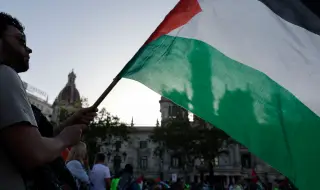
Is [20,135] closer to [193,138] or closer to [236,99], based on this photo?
[236,99]

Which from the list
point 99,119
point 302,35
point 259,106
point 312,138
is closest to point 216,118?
point 259,106

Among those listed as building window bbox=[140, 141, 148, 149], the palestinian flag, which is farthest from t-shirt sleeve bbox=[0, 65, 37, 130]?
building window bbox=[140, 141, 148, 149]

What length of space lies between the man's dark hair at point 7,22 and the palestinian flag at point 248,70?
92 centimetres

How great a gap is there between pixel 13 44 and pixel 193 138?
36011mm

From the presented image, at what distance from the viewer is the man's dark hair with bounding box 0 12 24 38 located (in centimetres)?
157

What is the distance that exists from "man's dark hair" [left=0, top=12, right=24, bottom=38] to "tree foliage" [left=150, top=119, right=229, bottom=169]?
3540cm

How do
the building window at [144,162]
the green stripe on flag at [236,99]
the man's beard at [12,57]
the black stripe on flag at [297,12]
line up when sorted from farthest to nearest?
the building window at [144,162]
the black stripe on flag at [297,12]
the green stripe on flag at [236,99]
the man's beard at [12,57]

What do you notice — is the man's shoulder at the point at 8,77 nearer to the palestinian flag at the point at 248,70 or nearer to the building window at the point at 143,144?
the palestinian flag at the point at 248,70

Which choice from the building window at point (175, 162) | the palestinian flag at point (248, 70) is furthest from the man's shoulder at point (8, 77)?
the building window at point (175, 162)

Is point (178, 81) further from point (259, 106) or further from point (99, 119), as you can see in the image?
point (99, 119)

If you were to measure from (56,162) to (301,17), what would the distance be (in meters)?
2.21

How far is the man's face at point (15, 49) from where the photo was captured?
1522 millimetres

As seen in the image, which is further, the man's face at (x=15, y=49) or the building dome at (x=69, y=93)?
the building dome at (x=69, y=93)

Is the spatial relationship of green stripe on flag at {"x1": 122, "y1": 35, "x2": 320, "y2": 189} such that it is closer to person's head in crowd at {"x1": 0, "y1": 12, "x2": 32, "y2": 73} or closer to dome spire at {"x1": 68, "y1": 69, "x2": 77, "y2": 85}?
person's head in crowd at {"x1": 0, "y1": 12, "x2": 32, "y2": 73}
